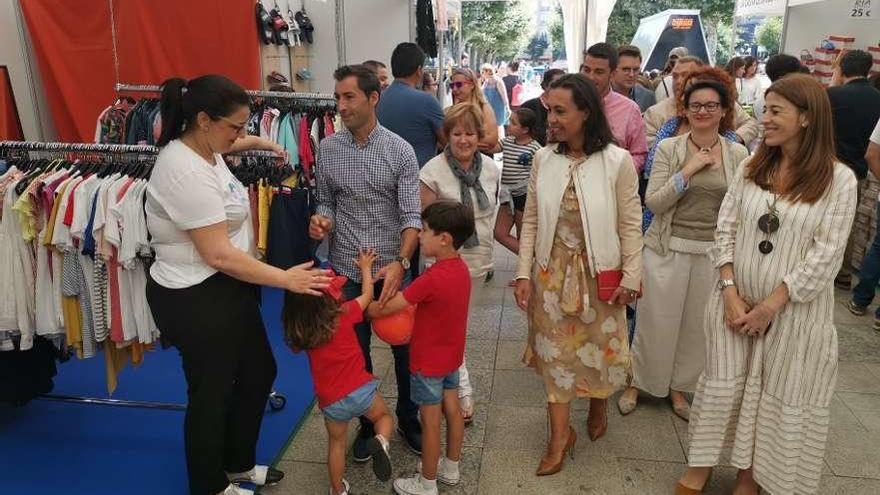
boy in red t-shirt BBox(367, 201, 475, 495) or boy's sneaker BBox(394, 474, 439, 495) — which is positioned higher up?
boy in red t-shirt BBox(367, 201, 475, 495)

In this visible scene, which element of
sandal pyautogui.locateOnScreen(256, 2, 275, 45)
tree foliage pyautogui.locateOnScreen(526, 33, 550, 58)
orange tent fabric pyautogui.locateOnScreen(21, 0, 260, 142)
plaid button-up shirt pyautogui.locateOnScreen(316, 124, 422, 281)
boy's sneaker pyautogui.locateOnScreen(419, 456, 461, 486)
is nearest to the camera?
plaid button-up shirt pyautogui.locateOnScreen(316, 124, 422, 281)

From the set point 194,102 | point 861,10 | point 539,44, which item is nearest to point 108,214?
point 194,102

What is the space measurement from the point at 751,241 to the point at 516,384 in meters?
1.59

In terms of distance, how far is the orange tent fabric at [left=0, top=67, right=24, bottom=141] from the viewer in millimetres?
4379

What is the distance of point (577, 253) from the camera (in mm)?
2422

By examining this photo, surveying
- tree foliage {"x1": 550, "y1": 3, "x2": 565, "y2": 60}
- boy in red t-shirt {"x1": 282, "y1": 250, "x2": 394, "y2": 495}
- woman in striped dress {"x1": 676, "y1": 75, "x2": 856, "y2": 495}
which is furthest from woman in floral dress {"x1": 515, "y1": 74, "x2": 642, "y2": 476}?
tree foliage {"x1": 550, "y1": 3, "x2": 565, "y2": 60}

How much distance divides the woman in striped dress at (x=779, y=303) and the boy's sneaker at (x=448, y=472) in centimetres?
91

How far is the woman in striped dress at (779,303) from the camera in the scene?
204 centimetres

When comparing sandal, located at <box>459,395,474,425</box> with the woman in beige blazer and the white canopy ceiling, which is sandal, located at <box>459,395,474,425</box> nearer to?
the woman in beige blazer

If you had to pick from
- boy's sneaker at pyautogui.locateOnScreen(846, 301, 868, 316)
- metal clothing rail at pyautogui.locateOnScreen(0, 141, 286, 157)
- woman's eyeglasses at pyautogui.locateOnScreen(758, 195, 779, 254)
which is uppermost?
metal clothing rail at pyautogui.locateOnScreen(0, 141, 286, 157)

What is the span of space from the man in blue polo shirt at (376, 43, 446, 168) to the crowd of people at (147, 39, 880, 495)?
2.63 ft

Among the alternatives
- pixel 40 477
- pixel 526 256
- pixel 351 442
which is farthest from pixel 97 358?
pixel 526 256

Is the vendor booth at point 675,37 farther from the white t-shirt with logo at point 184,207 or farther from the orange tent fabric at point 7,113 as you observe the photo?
the white t-shirt with logo at point 184,207

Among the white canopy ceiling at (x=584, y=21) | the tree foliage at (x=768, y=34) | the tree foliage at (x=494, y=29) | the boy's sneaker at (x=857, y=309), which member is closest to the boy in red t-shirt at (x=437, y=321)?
the boy's sneaker at (x=857, y=309)
